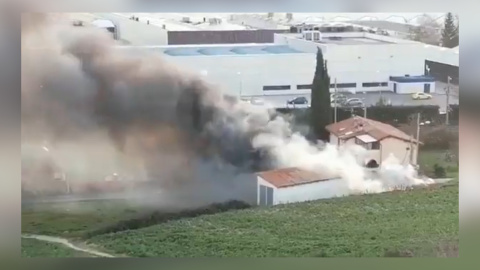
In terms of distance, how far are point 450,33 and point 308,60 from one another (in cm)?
40

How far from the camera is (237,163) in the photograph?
232cm

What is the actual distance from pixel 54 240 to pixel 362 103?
93cm

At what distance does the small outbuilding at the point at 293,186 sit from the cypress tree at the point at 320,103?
110 mm

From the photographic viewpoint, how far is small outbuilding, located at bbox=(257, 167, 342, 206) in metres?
2.32

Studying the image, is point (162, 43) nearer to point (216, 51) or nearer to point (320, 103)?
point (216, 51)

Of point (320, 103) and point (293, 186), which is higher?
point (320, 103)

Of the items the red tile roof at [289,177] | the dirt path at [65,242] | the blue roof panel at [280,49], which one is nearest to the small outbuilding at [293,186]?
the red tile roof at [289,177]

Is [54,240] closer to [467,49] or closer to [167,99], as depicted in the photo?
[167,99]

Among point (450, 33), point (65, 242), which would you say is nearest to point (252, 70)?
point (450, 33)

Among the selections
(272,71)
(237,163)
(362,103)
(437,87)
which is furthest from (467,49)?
(237,163)

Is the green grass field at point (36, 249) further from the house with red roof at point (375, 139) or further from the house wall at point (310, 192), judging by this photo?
the house with red roof at point (375, 139)

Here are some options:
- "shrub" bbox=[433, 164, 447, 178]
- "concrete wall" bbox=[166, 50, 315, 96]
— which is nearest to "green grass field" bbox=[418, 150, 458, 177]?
"shrub" bbox=[433, 164, 447, 178]

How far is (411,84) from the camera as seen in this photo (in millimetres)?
2324

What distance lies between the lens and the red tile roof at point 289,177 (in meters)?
2.32
